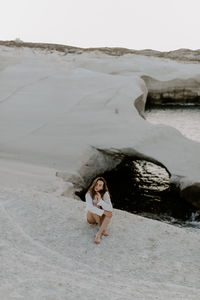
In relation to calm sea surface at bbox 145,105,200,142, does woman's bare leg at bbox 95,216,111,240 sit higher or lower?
higher

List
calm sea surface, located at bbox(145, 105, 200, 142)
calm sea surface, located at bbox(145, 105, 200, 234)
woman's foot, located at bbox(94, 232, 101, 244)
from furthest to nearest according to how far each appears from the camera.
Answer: calm sea surface, located at bbox(145, 105, 200, 142)
calm sea surface, located at bbox(145, 105, 200, 234)
woman's foot, located at bbox(94, 232, 101, 244)

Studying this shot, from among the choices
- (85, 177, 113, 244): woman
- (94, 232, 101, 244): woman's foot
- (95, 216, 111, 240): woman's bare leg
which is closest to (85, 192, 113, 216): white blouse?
(85, 177, 113, 244): woman

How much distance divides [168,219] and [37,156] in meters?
6.45

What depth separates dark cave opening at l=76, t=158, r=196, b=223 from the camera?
14430mm

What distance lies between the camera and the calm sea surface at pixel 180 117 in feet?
91.2

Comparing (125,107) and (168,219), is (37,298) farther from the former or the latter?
(125,107)

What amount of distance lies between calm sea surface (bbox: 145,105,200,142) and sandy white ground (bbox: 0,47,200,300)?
15.0 ft

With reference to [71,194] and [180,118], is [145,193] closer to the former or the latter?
[71,194]

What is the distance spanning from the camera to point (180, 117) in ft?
108

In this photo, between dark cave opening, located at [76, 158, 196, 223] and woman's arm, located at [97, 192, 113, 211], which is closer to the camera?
woman's arm, located at [97, 192, 113, 211]

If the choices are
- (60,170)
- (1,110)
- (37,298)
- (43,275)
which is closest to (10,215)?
(43,275)

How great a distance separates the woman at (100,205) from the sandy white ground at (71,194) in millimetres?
285

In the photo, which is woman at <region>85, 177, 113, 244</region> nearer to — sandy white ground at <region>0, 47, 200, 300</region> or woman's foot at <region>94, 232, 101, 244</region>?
woman's foot at <region>94, 232, 101, 244</region>

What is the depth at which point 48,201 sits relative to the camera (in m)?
10.6
